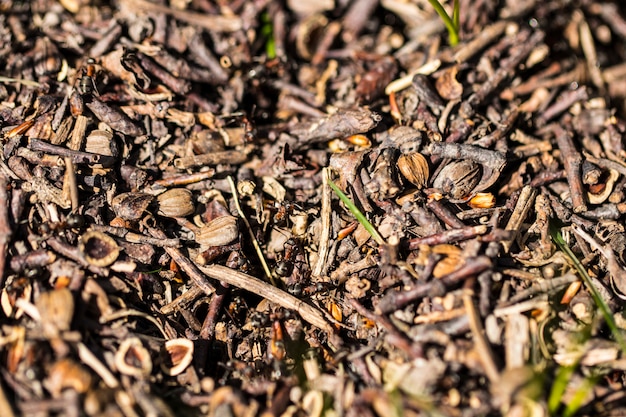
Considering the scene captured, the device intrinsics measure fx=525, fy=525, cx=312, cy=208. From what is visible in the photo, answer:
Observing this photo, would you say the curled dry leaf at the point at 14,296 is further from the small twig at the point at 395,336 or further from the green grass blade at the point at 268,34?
the green grass blade at the point at 268,34

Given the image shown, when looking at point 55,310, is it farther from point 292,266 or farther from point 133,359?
point 292,266

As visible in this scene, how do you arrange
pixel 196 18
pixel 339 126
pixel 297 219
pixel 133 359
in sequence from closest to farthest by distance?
pixel 133 359
pixel 297 219
pixel 339 126
pixel 196 18

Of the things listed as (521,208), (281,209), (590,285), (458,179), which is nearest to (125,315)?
(281,209)

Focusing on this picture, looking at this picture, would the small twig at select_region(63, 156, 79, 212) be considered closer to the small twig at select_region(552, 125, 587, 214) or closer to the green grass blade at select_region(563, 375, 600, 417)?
the green grass blade at select_region(563, 375, 600, 417)

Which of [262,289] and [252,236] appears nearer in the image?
[262,289]

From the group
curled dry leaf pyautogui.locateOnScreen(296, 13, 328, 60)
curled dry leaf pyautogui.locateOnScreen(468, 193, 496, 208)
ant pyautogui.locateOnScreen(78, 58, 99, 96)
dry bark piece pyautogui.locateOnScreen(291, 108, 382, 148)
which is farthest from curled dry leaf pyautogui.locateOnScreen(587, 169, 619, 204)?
ant pyautogui.locateOnScreen(78, 58, 99, 96)

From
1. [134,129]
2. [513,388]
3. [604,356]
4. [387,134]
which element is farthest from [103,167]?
[604,356]
